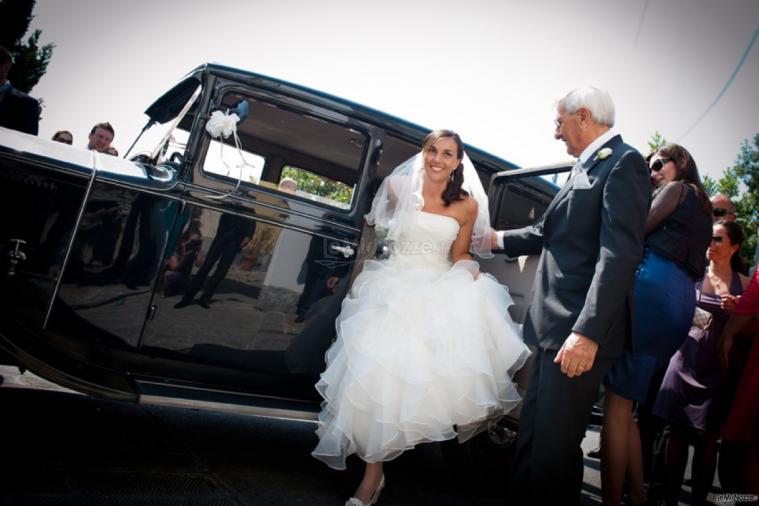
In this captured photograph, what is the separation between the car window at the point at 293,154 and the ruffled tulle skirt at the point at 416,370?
0.93 metres

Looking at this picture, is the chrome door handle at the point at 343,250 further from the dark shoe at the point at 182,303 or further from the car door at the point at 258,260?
the dark shoe at the point at 182,303

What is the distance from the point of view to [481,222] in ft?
10.6

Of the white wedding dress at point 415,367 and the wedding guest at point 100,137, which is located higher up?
the wedding guest at point 100,137

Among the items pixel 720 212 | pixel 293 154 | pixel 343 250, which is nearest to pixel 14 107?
pixel 293 154

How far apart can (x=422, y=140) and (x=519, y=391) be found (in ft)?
5.90

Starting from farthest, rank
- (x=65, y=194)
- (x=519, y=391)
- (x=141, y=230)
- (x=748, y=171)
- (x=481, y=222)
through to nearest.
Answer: (x=748, y=171) < (x=481, y=222) < (x=519, y=391) < (x=141, y=230) < (x=65, y=194)

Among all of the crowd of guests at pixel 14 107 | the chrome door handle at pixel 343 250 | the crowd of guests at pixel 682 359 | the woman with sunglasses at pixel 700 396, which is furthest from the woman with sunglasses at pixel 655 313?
the crowd of guests at pixel 14 107

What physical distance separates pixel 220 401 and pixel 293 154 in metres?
1.71

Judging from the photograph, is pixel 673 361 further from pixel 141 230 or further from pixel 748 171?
pixel 748 171

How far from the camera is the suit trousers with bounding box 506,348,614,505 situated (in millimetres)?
2012

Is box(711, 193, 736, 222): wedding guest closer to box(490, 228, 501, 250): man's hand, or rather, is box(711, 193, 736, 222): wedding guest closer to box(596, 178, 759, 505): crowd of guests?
box(596, 178, 759, 505): crowd of guests

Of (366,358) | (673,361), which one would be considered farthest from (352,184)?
(673,361)

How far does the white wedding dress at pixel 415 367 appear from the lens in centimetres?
246

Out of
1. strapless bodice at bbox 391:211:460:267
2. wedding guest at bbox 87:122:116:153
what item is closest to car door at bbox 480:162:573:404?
strapless bodice at bbox 391:211:460:267
